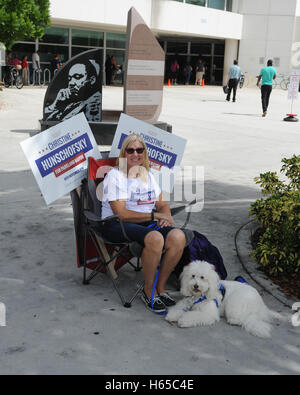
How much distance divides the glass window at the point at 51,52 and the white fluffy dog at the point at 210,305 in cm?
2705

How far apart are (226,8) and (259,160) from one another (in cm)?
2998

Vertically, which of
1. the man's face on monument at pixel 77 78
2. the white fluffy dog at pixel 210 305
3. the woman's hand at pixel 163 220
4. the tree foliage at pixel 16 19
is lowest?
the white fluffy dog at pixel 210 305

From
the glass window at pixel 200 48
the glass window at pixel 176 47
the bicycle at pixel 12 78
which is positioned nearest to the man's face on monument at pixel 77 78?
the bicycle at pixel 12 78

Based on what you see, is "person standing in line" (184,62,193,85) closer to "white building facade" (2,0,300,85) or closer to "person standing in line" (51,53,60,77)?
"white building facade" (2,0,300,85)

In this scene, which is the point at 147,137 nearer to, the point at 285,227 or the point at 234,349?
the point at 285,227

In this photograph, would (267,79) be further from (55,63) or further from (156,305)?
(156,305)

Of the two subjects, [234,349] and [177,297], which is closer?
[234,349]

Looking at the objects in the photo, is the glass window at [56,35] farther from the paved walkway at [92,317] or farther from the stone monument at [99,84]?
the paved walkway at [92,317]

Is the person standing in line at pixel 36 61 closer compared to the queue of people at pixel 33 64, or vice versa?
the queue of people at pixel 33 64

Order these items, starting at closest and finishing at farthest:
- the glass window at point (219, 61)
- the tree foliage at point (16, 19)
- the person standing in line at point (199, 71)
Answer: the tree foliage at point (16, 19), the person standing in line at point (199, 71), the glass window at point (219, 61)

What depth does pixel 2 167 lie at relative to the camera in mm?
8461

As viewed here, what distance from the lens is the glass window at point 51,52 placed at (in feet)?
95.2

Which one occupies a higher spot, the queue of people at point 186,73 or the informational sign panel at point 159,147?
the queue of people at point 186,73

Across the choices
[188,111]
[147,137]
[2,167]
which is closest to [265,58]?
[188,111]
